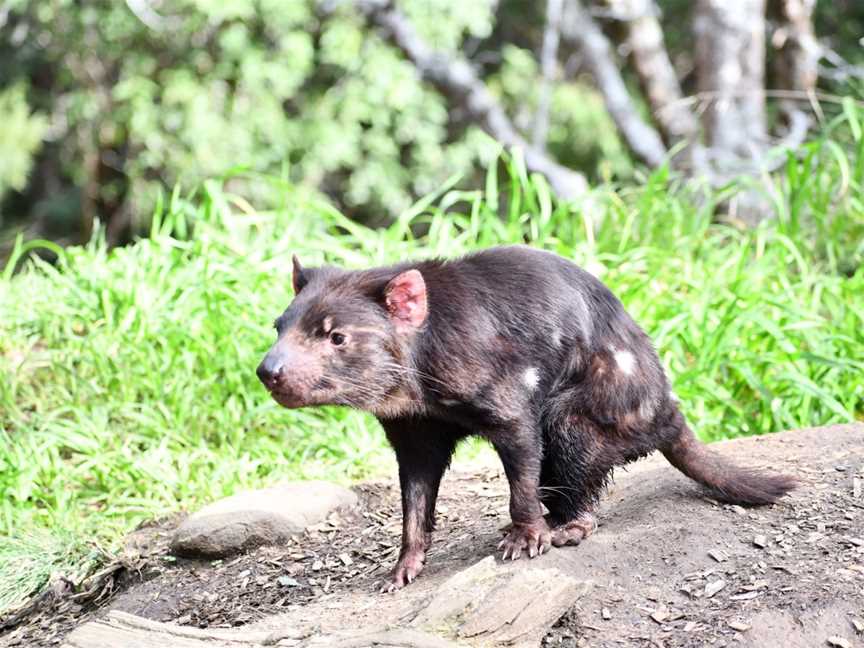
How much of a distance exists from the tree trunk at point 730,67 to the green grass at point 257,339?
246cm

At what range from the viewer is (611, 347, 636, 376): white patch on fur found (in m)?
3.17

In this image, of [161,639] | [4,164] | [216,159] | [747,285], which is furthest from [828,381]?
[4,164]

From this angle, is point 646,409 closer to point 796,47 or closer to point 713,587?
point 713,587

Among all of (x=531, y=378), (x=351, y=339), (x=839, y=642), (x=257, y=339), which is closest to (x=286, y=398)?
(x=351, y=339)

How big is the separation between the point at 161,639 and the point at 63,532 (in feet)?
4.50

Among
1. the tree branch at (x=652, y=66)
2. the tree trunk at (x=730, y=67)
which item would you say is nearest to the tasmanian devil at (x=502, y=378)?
the tree trunk at (x=730, y=67)

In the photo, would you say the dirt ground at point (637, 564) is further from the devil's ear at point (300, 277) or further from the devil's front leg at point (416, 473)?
the devil's ear at point (300, 277)

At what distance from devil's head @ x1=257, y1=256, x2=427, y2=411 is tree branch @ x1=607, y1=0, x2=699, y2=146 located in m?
7.03

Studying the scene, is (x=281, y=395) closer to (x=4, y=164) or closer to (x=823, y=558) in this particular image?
(x=823, y=558)

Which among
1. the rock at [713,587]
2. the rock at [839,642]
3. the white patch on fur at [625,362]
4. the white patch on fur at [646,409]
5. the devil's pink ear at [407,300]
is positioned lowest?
the rock at [839,642]

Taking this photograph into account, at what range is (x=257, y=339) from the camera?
198 inches

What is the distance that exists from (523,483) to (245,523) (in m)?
1.18

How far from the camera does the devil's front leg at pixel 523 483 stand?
9.82ft

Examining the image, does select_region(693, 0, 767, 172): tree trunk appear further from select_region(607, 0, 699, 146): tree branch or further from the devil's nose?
the devil's nose
